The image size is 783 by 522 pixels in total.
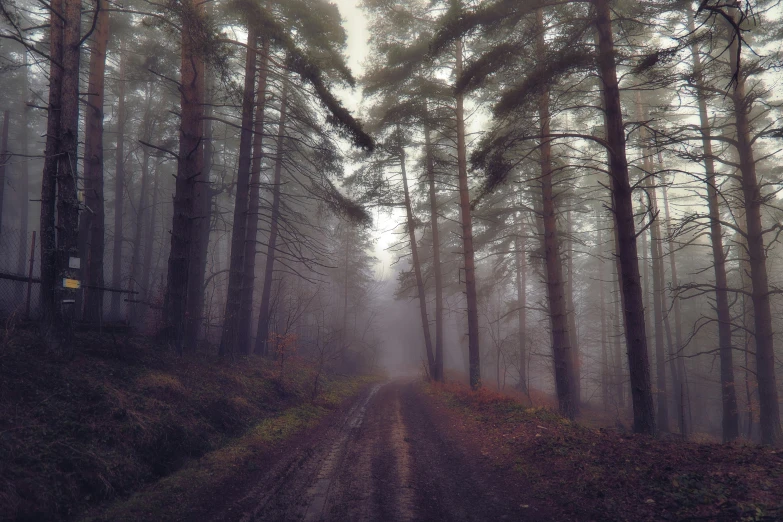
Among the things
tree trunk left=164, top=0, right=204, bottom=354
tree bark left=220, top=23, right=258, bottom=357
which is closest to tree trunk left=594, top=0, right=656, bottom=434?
tree trunk left=164, top=0, right=204, bottom=354

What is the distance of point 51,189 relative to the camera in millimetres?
7715

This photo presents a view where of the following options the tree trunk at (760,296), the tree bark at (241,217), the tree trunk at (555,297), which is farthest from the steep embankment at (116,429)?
the tree trunk at (760,296)

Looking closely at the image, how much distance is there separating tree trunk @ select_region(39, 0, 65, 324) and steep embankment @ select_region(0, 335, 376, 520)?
2.55 feet

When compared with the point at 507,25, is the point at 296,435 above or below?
below

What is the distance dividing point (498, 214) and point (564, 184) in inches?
107

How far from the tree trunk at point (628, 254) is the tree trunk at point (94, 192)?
482 inches

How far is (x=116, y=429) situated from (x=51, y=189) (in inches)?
185

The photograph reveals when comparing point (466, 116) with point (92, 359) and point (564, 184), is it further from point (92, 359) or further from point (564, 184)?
point (92, 359)

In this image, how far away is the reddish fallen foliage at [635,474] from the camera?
4.55m

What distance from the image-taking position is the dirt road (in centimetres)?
490

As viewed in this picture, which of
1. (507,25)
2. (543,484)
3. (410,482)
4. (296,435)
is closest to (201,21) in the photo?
(507,25)

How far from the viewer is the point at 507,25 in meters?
8.73

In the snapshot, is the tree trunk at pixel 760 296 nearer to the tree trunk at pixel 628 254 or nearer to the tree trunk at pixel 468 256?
the tree trunk at pixel 628 254

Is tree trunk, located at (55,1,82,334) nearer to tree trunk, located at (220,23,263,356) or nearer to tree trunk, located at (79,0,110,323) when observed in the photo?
tree trunk, located at (79,0,110,323)
